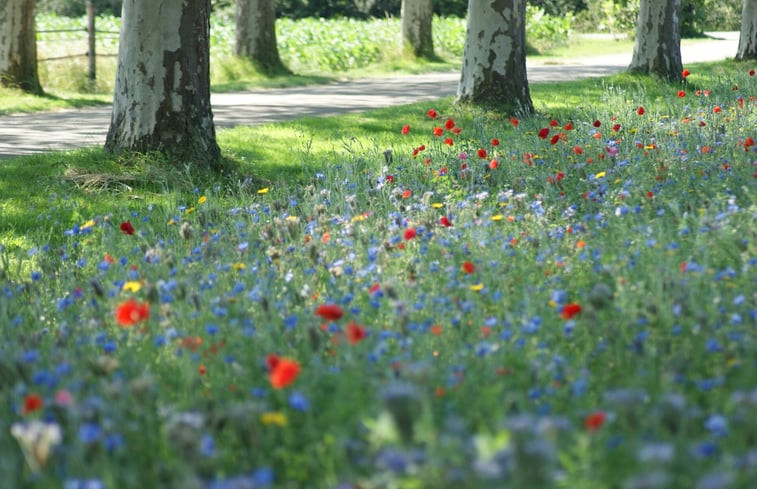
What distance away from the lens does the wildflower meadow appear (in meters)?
2.60

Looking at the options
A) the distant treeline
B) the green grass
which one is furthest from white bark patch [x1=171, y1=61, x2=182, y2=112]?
the distant treeline

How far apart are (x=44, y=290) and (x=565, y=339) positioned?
2.75 m

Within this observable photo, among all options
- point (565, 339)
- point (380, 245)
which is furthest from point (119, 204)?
point (565, 339)

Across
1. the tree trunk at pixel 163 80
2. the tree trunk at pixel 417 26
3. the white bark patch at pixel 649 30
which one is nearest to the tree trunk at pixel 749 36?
the white bark patch at pixel 649 30

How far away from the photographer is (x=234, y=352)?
12.3 feet

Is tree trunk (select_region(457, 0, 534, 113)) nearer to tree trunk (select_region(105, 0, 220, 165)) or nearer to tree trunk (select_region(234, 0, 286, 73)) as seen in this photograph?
tree trunk (select_region(105, 0, 220, 165))

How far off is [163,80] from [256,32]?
39.9 ft

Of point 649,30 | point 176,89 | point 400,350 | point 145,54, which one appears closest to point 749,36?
point 649,30

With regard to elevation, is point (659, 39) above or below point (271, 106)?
above

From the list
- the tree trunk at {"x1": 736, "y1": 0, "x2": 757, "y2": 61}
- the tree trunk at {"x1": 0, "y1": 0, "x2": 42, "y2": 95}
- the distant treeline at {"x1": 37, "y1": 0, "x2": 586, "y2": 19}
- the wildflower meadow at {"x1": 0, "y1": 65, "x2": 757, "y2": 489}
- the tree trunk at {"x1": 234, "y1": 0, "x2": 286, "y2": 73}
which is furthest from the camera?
the distant treeline at {"x1": 37, "y1": 0, "x2": 586, "y2": 19}

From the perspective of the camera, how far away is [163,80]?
8.44m

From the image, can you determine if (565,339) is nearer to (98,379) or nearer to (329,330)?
(329,330)

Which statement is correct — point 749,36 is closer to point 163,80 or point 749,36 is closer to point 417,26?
point 417,26

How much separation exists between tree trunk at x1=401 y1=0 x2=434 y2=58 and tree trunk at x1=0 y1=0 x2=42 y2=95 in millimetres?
10217
